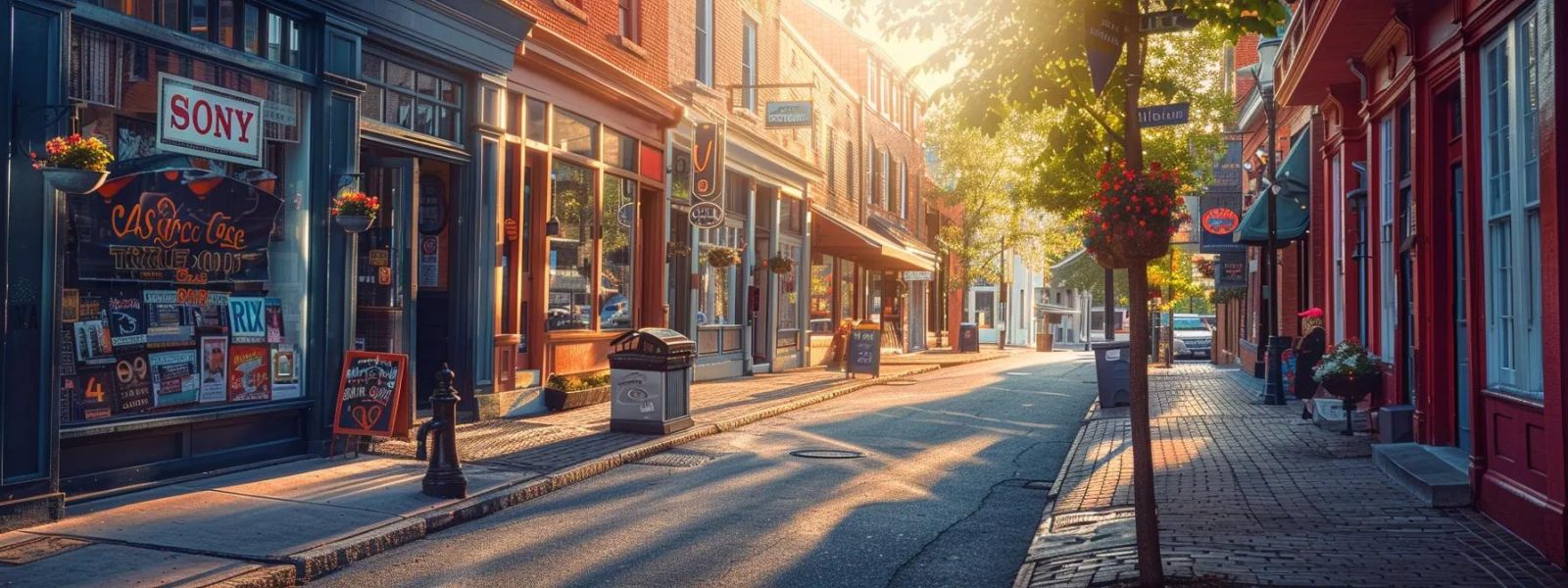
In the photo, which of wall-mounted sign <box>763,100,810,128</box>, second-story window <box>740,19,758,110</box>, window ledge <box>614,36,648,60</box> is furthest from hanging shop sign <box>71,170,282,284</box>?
second-story window <box>740,19,758,110</box>

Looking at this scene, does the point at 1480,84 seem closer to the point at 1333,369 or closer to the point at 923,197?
the point at 1333,369

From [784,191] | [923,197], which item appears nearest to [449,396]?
[784,191]

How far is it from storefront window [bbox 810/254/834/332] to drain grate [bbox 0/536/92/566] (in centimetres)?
2168

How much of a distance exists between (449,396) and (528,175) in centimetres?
637

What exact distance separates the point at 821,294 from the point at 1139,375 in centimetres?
2286

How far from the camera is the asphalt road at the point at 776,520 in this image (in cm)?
663

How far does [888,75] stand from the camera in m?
38.6

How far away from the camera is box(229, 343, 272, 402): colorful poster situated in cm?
927

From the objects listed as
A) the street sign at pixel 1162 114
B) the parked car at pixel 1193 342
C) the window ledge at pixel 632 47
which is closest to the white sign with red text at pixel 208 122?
the street sign at pixel 1162 114

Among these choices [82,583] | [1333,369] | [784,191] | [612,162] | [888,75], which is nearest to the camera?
[82,583]

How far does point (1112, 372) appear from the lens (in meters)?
17.2

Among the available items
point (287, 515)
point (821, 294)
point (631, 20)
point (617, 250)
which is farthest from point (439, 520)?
point (821, 294)

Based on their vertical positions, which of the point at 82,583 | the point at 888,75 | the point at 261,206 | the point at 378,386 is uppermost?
the point at 888,75

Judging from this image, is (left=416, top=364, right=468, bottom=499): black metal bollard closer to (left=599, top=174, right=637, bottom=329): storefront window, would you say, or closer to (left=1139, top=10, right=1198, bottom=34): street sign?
(left=1139, top=10, right=1198, bottom=34): street sign
